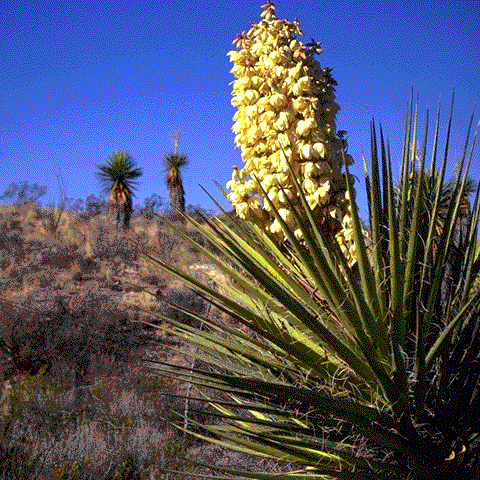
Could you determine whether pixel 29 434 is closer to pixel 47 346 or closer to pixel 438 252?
pixel 47 346

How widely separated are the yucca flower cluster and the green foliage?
0.56 m

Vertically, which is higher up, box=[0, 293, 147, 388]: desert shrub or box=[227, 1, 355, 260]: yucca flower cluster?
box=[227, 1, 355, 260]: yucca flower cluster

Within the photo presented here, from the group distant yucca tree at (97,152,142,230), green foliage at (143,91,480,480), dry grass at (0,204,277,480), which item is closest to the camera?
green foliage at (143,91,480,480)

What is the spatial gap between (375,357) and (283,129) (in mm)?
1252

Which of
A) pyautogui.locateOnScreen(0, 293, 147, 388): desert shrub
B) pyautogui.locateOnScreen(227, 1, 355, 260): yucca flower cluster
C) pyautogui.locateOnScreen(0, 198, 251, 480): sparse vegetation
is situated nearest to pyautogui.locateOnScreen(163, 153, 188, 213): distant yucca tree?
pyautogui.locateOnScreen(0, 198, 251, 480): sparse vegetation

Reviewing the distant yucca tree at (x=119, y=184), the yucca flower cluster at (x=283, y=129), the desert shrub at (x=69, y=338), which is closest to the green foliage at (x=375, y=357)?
the yucca flower cluster at (x=283, y=129)

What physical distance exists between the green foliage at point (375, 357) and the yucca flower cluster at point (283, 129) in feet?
1.84

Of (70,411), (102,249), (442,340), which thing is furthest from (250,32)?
(102,249)

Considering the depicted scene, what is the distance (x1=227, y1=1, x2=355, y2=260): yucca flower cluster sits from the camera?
7.36ft

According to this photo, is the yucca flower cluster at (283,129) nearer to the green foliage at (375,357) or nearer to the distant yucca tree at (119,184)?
the green foliage at (375,357)

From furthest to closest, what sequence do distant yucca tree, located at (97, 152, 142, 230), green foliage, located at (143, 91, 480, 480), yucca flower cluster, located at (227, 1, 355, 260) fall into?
distant yucca tree, located at (97, 152, 142, 230), yucca flower cluster, located at (227, 1, 355, 260), green foliage, located at (143, 91, 480, 480)

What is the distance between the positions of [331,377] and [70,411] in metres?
4.48

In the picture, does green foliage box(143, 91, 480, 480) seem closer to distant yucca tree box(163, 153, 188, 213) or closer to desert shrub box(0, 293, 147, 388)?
desert shrub box(0, 293, 147, 388)

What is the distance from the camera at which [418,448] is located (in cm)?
137
